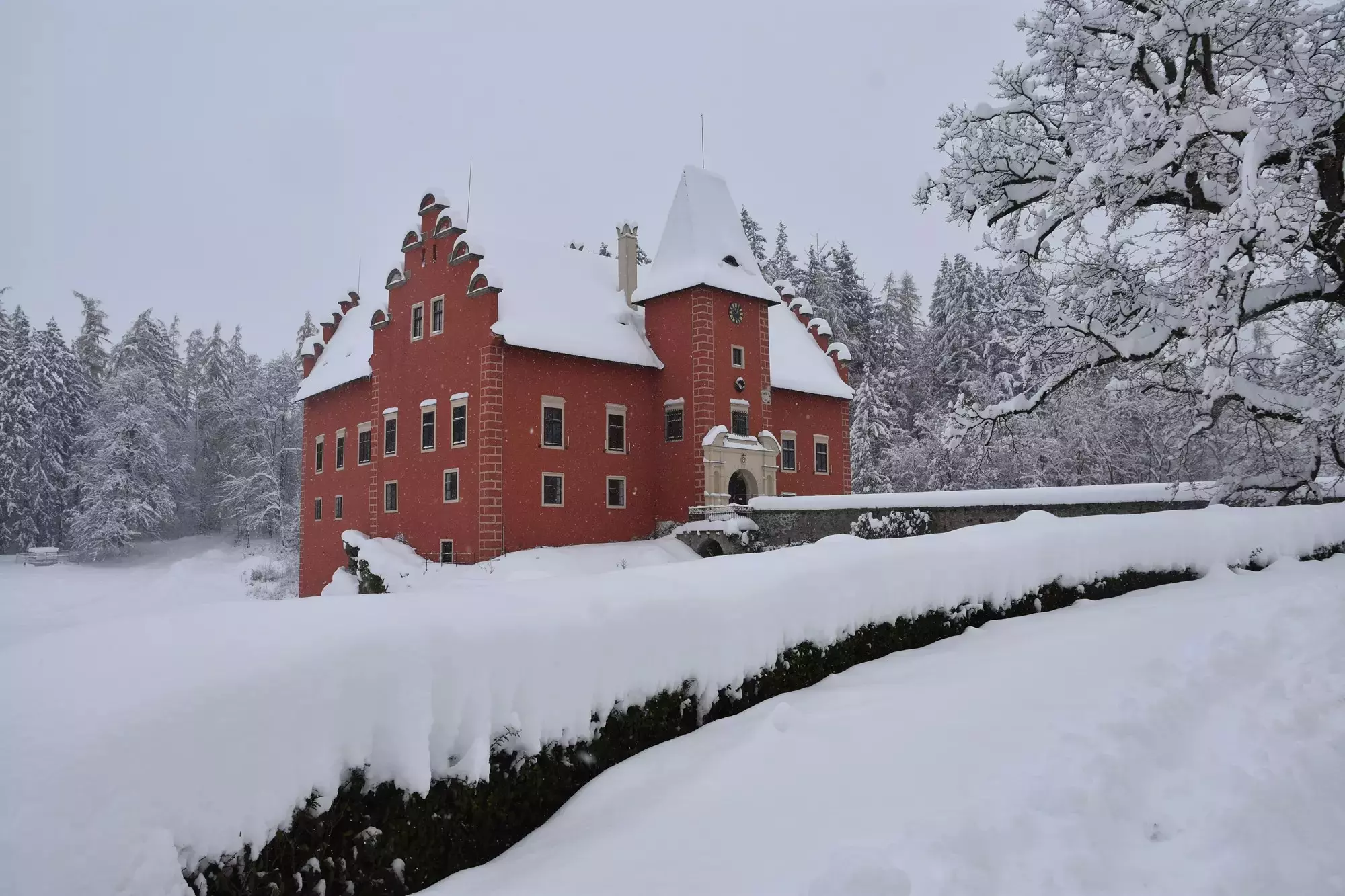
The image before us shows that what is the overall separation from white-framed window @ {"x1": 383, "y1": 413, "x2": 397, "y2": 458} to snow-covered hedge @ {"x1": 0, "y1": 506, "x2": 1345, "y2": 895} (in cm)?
2531

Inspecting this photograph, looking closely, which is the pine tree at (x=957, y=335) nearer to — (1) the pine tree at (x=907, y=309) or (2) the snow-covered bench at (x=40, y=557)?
(1) the pine tree at (x=907, y=309)

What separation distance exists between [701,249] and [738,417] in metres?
6.59

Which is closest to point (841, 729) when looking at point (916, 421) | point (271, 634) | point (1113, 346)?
point (271, 634)

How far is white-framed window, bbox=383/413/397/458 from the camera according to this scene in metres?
31.2

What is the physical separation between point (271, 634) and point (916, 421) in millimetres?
43390

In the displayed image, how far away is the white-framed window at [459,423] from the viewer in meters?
27.8

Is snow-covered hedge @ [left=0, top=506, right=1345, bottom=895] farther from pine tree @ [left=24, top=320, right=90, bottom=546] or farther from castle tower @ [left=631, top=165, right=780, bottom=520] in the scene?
pine tree @ [left=24, top=320, right=90, bottom=546]

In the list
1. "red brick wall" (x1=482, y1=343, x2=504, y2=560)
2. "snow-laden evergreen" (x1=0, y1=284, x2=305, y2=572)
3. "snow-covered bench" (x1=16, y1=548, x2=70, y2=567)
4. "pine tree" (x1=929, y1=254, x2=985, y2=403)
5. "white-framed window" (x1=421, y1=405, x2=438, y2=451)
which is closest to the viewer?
"red brick wall" (x1=482, y1=343, x2=504, y2=560)

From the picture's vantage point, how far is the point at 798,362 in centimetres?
3644

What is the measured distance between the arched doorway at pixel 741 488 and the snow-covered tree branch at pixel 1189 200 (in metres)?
13.2

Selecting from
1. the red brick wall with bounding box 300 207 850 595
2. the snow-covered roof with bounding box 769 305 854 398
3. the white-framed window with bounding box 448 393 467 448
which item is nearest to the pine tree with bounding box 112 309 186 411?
the red brick wall with bounding box 300 207 850 595

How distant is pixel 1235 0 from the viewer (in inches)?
566

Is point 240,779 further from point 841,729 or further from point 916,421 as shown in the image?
point 916,421

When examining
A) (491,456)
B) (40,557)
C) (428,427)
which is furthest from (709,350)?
(40,557)
